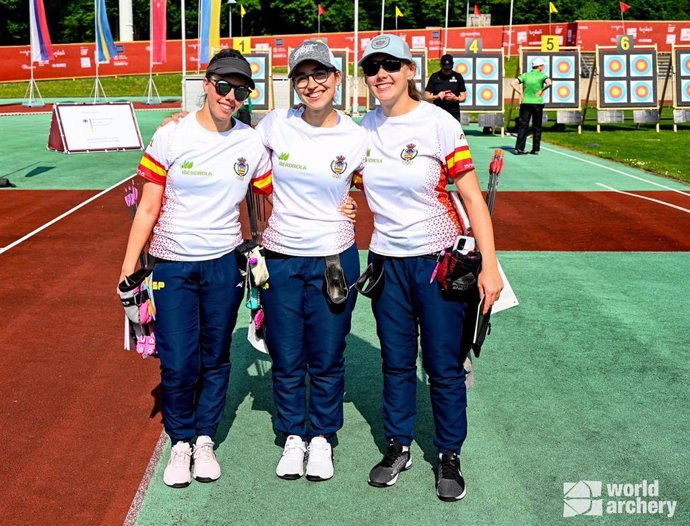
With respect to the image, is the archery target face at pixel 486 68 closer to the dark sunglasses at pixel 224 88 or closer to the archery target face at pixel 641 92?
the archery target face at pixel 641 92

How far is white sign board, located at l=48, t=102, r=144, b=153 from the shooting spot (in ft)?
58.3

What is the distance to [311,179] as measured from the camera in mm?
3977

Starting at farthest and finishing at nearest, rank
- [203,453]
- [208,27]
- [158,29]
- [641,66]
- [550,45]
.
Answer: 1. [158,29]
2. [208,27]
3. [550,45]
4. [641,66]
5. [203,453]

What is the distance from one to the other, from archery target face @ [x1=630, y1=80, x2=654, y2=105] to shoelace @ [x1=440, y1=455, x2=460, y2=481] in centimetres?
2347

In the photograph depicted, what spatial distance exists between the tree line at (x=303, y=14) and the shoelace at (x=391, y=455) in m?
65.5

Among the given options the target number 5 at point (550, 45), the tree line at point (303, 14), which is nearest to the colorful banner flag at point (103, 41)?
the target number 5 at point (550, 45)

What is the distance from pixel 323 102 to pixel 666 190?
447 inches

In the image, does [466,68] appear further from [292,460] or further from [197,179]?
[292,460]

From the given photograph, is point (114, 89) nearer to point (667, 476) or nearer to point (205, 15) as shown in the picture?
point (205, 15)

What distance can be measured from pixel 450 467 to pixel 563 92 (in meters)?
22.8

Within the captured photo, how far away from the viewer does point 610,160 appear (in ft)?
58.7

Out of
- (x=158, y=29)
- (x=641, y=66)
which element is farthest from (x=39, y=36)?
(x=641, y=66)

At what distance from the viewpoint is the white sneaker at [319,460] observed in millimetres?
4148

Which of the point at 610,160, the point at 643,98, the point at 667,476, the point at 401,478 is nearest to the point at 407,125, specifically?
the point at 401,478
